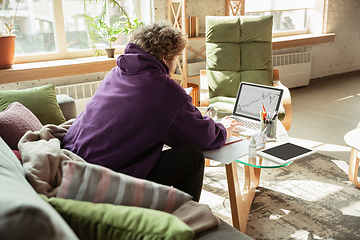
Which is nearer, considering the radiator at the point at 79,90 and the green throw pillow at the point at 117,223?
the green throw pillow at the point at 117,223

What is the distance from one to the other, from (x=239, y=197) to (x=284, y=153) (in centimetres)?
38

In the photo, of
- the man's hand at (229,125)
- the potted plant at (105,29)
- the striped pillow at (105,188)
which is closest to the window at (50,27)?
the potted plant at (105,29)

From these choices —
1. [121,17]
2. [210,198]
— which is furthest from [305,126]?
[121,17]

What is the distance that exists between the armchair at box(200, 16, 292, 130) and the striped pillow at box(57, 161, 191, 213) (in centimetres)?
214

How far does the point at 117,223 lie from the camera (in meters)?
0.73

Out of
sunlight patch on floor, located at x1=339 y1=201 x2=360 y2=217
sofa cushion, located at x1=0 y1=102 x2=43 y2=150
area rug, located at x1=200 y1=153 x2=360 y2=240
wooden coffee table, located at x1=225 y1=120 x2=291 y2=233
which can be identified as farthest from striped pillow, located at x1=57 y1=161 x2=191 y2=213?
sunlight patch on floor, located at x1=339 y1=201 x2=360 y2=217

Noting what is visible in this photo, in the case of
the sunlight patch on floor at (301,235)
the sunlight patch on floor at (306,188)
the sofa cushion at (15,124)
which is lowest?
the sunlight patch on floor at (301,235)

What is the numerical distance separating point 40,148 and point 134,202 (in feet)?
1.89

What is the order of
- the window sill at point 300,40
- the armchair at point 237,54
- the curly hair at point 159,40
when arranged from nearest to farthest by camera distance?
the curly hair at point 159,40
the armchair at point 237,54
the window sill at point 300,40

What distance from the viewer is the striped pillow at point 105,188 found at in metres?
0.82

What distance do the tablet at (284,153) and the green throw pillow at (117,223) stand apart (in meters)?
0.88

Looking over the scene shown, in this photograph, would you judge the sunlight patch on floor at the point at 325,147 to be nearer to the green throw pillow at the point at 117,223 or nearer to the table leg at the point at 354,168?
the table leg at the point at 354,168

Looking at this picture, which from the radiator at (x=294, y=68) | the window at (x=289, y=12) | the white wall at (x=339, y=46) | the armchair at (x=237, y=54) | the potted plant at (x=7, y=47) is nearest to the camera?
the potted plant at (x=7, y=47)

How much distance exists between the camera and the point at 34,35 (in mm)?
3371
